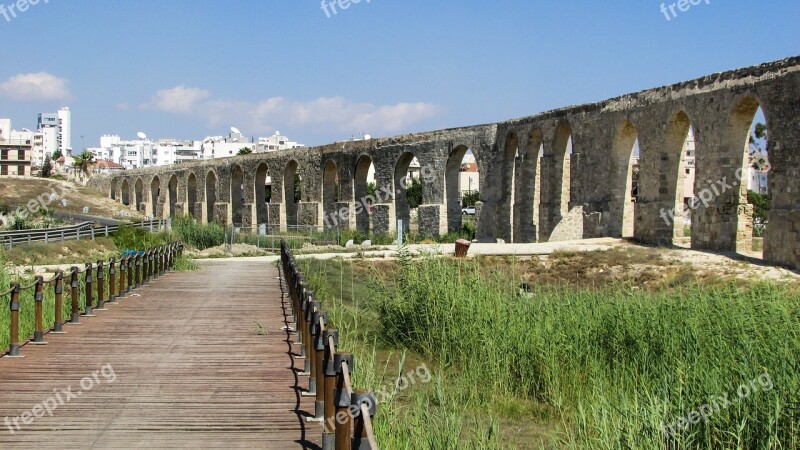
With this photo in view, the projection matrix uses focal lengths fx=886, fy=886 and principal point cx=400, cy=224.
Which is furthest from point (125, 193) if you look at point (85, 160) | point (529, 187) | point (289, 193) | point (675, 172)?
point (675, 172)

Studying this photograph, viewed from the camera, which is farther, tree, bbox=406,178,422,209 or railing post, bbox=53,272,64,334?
tree, bbox=406,178,422,209

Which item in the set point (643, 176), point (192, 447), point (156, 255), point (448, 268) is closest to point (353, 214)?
point (643, 176)

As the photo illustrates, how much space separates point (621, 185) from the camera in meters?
23.4

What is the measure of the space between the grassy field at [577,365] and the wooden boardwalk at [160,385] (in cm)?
74

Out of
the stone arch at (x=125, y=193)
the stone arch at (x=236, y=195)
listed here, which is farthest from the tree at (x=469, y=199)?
the stone arch at (x=236, y=195)

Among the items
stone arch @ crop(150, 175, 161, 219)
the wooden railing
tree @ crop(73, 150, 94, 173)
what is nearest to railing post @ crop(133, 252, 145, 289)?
the wooden railing

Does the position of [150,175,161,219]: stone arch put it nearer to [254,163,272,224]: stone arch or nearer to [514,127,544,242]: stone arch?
[254,163,272,224]: stone arch

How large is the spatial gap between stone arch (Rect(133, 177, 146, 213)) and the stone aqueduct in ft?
66.6

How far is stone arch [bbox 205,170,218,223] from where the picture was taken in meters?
49.5

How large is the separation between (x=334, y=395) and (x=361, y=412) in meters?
0.80

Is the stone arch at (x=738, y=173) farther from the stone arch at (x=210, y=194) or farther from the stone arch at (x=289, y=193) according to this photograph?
the stone arch at (x=210, y=194)

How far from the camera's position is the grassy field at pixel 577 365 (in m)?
5.86

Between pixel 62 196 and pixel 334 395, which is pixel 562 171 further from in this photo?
pixel 62 196

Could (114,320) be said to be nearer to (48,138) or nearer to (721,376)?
(721,376)
